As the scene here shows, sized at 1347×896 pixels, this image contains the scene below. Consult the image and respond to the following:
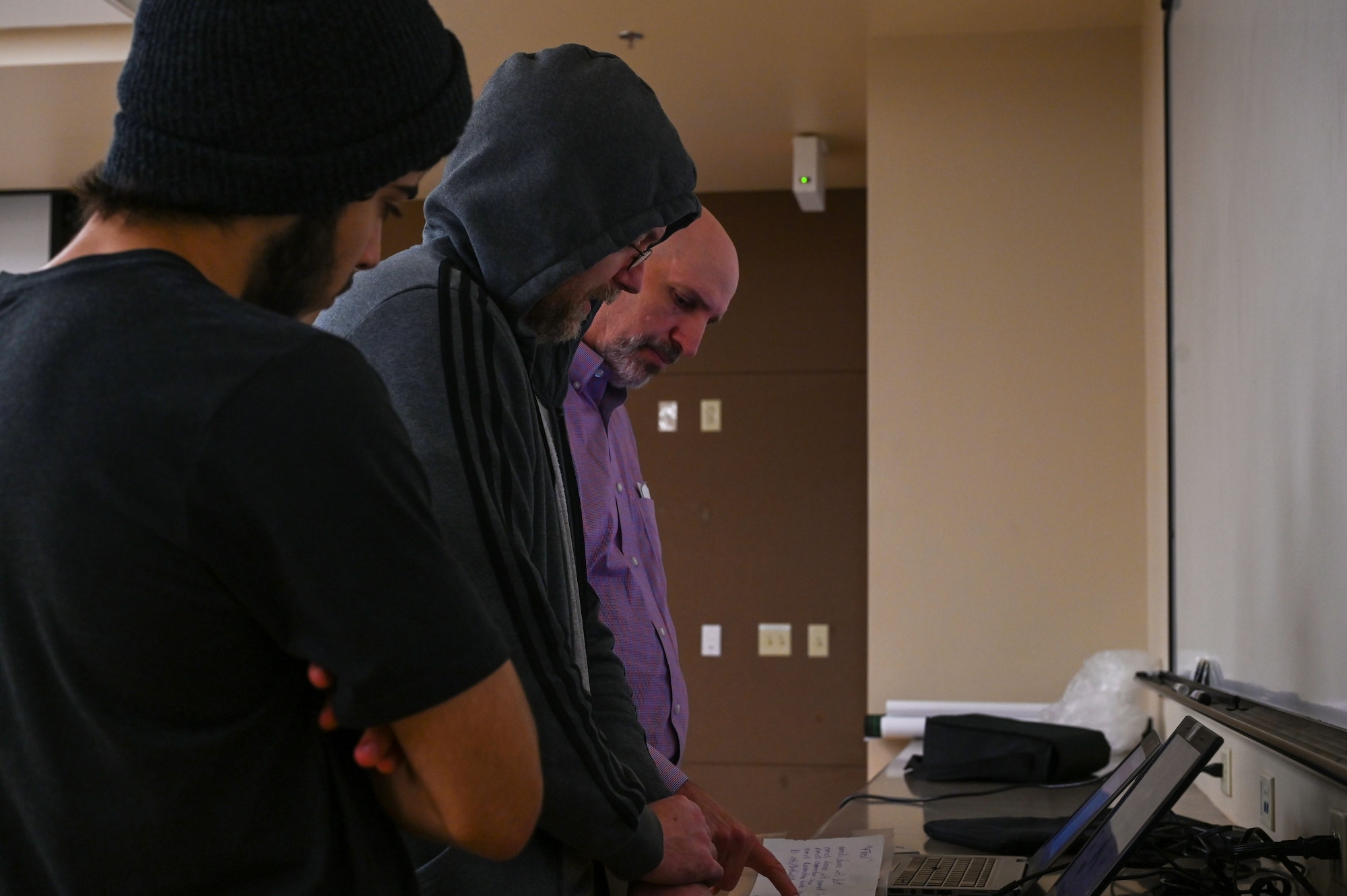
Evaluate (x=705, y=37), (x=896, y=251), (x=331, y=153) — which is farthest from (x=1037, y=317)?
(x=331, y=153)

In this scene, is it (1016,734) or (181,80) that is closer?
(181,80)

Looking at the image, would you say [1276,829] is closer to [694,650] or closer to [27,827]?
[27,827]

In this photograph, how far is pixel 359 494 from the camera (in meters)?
0.61

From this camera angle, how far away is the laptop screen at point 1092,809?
54.4 inches

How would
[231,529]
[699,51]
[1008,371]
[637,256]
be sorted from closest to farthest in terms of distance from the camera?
[231,529]
[637,256]
[1008,371]
[699,51]

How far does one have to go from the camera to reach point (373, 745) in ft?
2.14

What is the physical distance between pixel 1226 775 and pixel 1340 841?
2.65 feet

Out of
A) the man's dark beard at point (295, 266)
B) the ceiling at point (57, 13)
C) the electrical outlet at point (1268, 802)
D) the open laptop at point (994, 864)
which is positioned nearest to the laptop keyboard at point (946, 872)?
the open laptop at point (994, 864)

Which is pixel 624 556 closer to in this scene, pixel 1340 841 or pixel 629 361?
pixel 629 361

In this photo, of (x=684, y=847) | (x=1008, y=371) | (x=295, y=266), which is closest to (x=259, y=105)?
(x=295, y=266)

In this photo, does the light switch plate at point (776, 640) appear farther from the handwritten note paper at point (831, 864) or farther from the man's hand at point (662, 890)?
the man's hand at point (662, 890)

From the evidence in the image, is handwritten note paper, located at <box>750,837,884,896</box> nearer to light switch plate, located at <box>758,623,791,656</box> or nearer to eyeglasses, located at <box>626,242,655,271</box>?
eyeglasses, located at <box>626,242,655,271</box>

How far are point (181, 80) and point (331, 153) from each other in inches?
3.5

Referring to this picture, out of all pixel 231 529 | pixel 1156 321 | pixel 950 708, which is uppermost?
pixel 1156 321
